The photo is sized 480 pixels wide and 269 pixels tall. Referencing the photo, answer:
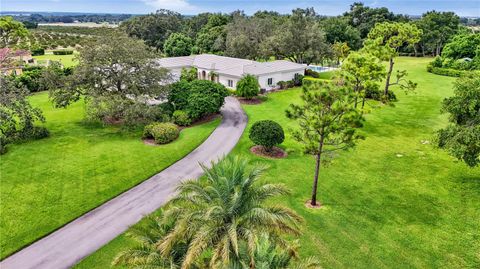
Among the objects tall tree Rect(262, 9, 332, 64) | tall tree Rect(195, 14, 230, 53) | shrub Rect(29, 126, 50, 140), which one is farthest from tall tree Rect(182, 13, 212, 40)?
shrub Rect(29, 126, 50, 140)

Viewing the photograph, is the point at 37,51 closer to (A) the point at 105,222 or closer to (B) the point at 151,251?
(A) the point at 105,222

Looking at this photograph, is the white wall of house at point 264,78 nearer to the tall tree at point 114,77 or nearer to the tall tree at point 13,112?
the tall tree at point 114,77

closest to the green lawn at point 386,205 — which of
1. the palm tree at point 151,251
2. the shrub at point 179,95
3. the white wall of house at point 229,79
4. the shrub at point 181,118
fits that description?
the palm tree at point 151,251

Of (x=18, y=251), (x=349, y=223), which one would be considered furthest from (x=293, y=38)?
(x=18, y=251)

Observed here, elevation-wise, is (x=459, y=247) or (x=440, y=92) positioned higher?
(x=440, y=92)

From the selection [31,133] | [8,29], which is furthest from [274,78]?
[8,29]

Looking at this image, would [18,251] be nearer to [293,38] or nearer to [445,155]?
[445,155]

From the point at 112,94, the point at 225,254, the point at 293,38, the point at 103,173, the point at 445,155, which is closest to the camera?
the point at 225,254
